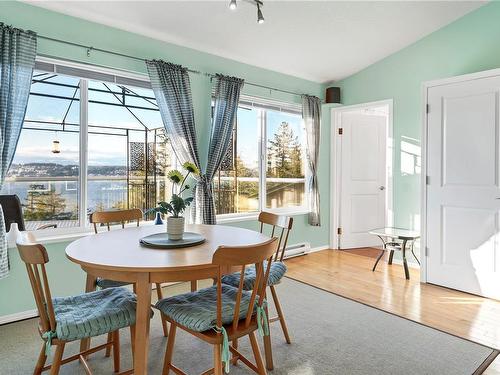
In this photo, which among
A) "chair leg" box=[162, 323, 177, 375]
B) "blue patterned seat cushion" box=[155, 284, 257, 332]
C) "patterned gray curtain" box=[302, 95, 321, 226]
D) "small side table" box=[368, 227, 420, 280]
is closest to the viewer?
"blue patterned seat cushion" box=[155, 284, 257, 332]

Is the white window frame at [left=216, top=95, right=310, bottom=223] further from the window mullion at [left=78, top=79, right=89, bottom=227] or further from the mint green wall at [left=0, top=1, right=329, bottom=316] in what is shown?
the window mullion at [left=78, top=79, right=89, bottom=227]

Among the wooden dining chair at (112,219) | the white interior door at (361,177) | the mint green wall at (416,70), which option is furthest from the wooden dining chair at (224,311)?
the white interior door at (361,177)

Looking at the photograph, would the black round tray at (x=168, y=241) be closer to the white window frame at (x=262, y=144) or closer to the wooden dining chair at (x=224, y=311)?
the wooden dining chair at (x=224, y=311)

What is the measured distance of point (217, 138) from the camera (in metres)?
3.63

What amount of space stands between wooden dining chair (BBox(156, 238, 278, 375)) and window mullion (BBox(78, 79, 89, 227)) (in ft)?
5.43

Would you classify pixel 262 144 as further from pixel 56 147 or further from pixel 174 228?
pixel 174 228

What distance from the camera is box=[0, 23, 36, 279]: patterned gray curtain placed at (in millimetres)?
2457

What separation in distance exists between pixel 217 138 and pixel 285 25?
1.33 metres

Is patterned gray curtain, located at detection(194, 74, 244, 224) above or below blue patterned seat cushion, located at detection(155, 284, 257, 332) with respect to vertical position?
above

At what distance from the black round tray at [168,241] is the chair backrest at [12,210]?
1218 millimetres

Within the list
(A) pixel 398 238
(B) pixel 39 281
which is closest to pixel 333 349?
(B) pixel 39 281

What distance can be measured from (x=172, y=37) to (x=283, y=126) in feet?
6.19

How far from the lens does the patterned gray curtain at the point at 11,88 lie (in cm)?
246

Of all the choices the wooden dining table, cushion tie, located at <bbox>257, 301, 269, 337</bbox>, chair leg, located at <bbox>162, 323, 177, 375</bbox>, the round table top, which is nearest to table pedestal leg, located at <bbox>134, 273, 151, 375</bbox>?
the wooden dining table
